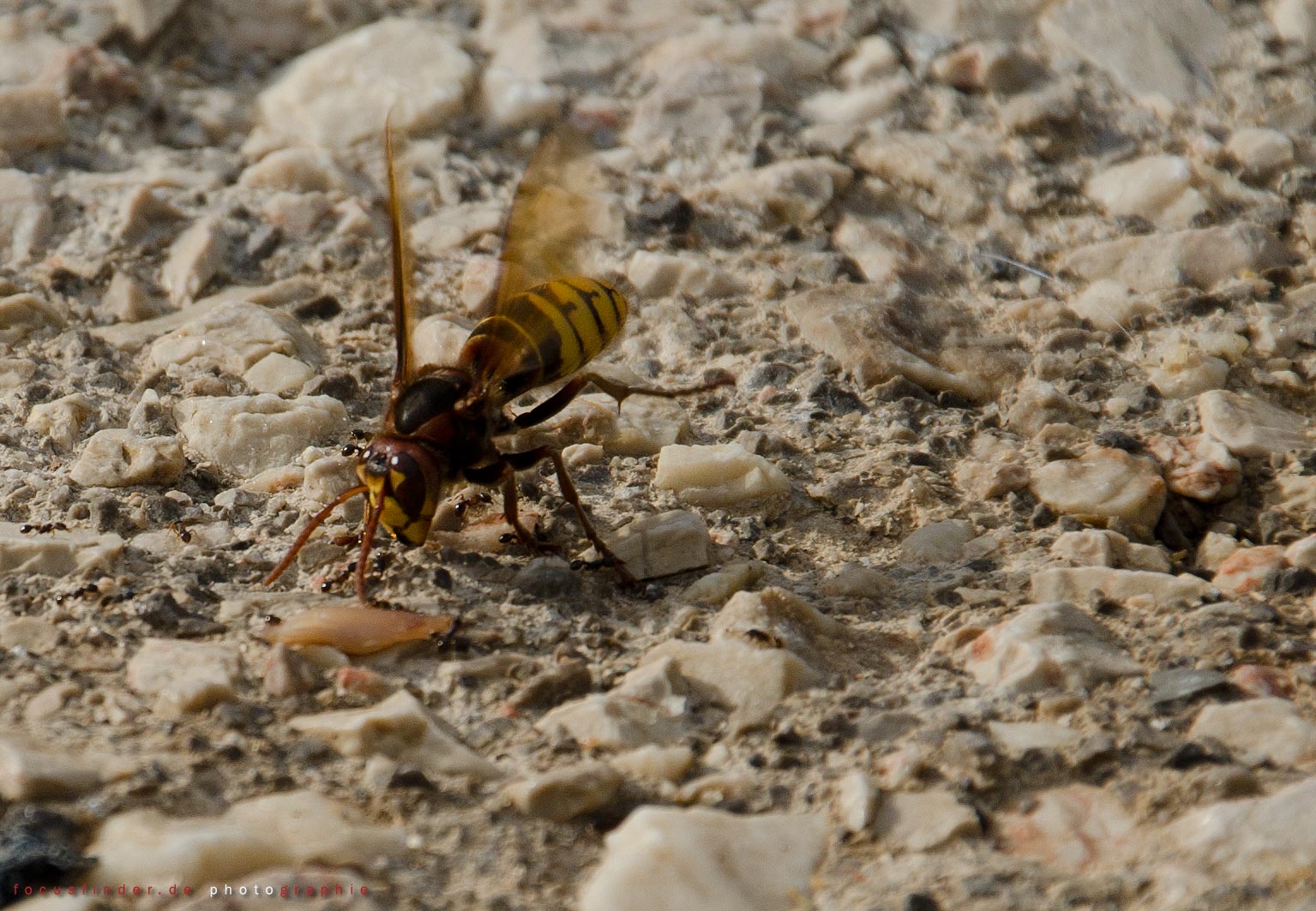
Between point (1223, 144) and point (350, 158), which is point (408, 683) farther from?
point (1223, 144)

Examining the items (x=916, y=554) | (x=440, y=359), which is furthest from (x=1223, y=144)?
(x=440, y=359)

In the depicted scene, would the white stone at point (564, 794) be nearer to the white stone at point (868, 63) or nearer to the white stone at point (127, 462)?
the white stone at point (127, 462)

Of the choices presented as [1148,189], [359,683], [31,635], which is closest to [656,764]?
[359,683]

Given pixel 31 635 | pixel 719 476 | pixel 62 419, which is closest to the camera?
pixel 31 635

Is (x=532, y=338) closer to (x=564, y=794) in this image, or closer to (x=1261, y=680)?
(x=564, y=794)

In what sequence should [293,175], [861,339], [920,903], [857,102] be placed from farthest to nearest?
1. [857,102]
2. [293,175]
3. [861,339]
4. [920,903]

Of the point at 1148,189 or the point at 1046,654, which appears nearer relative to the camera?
the point at 1046,654

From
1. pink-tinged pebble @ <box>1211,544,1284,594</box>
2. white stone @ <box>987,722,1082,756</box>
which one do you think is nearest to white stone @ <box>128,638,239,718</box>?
white stone @ <box>987,722,1082,756</box>
